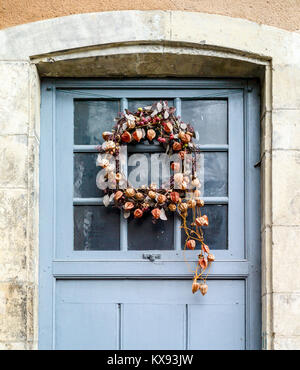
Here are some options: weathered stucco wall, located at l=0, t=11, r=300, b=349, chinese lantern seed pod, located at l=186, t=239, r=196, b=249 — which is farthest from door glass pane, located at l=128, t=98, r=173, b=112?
chinese lantern seed pod, located at l=186, t=239, r=196, b=249

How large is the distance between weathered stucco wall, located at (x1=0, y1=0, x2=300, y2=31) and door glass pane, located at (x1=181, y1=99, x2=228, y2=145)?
0.55 m

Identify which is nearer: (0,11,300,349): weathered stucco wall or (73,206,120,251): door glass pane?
(0,11,300,349): weathered stucco wall

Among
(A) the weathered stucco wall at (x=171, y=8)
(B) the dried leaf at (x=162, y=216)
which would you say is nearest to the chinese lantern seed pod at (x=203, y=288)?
(B) the dried leaf at (x=162, y=216)

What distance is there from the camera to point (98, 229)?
12.2 feet

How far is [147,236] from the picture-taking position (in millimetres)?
3705

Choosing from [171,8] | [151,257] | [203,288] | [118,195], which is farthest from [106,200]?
[171,8]

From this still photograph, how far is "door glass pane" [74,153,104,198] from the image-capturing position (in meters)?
3.74

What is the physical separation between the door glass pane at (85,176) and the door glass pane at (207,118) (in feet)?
2.11

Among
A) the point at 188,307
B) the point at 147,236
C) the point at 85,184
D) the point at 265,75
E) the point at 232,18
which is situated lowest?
the point at 188,307

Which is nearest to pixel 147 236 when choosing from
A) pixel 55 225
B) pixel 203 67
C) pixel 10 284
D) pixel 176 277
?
pixel 176 277

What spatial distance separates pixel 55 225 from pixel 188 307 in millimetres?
950

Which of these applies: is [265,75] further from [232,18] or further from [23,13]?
[23,13]

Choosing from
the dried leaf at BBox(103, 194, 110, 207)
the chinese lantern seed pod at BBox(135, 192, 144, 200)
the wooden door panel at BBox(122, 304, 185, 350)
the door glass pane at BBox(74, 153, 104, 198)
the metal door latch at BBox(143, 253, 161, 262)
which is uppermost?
the door glass pane at BBox(74, 153, 104, 198)

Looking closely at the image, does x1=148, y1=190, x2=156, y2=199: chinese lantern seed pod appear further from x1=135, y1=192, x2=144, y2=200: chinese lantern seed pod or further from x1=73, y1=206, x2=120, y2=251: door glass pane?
x1=73, y1=206, x2=120, y2=251: door glass pane
